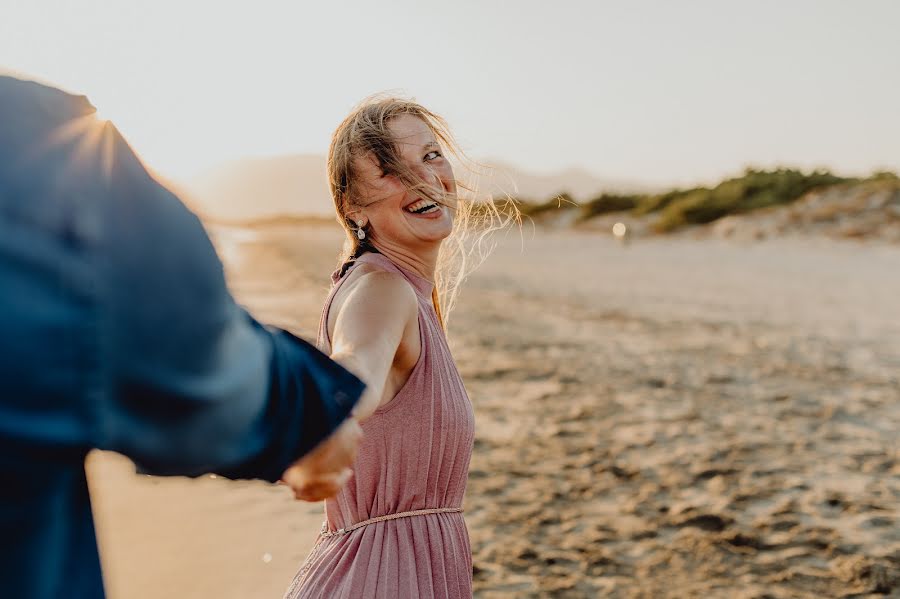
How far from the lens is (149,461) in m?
0.73

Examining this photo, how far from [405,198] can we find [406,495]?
2.13 feet

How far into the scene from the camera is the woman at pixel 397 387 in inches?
68.3

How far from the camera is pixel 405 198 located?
6.33 ft

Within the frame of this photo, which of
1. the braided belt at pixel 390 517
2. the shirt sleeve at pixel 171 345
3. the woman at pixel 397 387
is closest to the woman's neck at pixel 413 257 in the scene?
the woman at pixel 397 387

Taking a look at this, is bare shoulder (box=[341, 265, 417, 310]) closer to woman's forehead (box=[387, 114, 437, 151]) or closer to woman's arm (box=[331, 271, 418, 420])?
woman's arm (box=[331, 271, 418, 420])

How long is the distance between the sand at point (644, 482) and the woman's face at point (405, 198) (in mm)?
808

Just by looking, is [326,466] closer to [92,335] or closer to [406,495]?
[92,335]

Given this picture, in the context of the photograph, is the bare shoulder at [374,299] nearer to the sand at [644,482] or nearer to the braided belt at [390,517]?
the braided belt at [390,517]

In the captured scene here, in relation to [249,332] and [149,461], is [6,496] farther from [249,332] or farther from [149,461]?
[249,332]

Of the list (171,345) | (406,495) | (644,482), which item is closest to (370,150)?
(406,495)

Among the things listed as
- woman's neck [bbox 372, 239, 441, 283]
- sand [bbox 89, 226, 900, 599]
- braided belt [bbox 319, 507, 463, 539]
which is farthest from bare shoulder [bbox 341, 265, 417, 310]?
sand [bbox 89, 226, 900, 599]

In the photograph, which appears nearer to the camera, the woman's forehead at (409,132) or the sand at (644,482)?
the woman's forehead at (409,132)

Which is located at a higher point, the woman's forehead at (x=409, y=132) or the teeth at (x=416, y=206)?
the woman's forehead at (x=409, y=132)

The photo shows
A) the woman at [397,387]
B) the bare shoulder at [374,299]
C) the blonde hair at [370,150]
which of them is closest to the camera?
the bare shoulder at [374,299]
